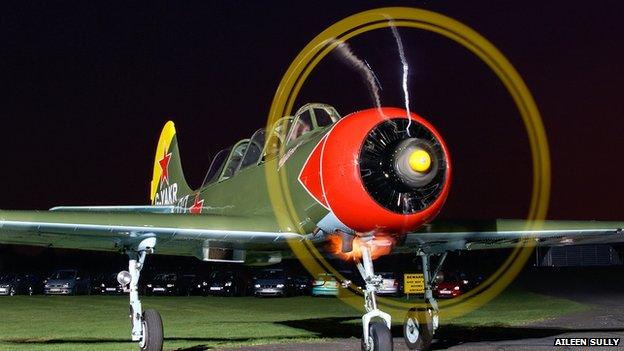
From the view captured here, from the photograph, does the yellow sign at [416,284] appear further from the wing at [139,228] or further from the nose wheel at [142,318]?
the nose wheel at [142,318]

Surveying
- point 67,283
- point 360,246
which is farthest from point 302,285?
point 360,246

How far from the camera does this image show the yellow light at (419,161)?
9883mm

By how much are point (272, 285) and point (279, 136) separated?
86.3 ft

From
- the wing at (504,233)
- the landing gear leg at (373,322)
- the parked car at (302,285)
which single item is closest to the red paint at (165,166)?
the wing at (504,233)

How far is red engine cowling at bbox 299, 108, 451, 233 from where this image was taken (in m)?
10.2

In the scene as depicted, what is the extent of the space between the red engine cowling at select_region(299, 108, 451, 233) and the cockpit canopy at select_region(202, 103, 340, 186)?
1338mm

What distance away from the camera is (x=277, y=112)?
12.6 m

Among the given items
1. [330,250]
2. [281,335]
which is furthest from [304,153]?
[281,335]

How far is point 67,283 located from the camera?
4156 cm

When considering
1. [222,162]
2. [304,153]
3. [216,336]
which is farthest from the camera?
[216,336]

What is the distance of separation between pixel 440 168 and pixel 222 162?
5.81 m

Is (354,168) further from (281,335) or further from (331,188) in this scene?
(281,335)

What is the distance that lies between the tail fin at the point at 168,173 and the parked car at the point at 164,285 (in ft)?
61.5

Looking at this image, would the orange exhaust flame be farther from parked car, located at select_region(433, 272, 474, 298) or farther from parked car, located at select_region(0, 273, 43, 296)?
parked car, located at select_region(0, 273, 43, 296)
